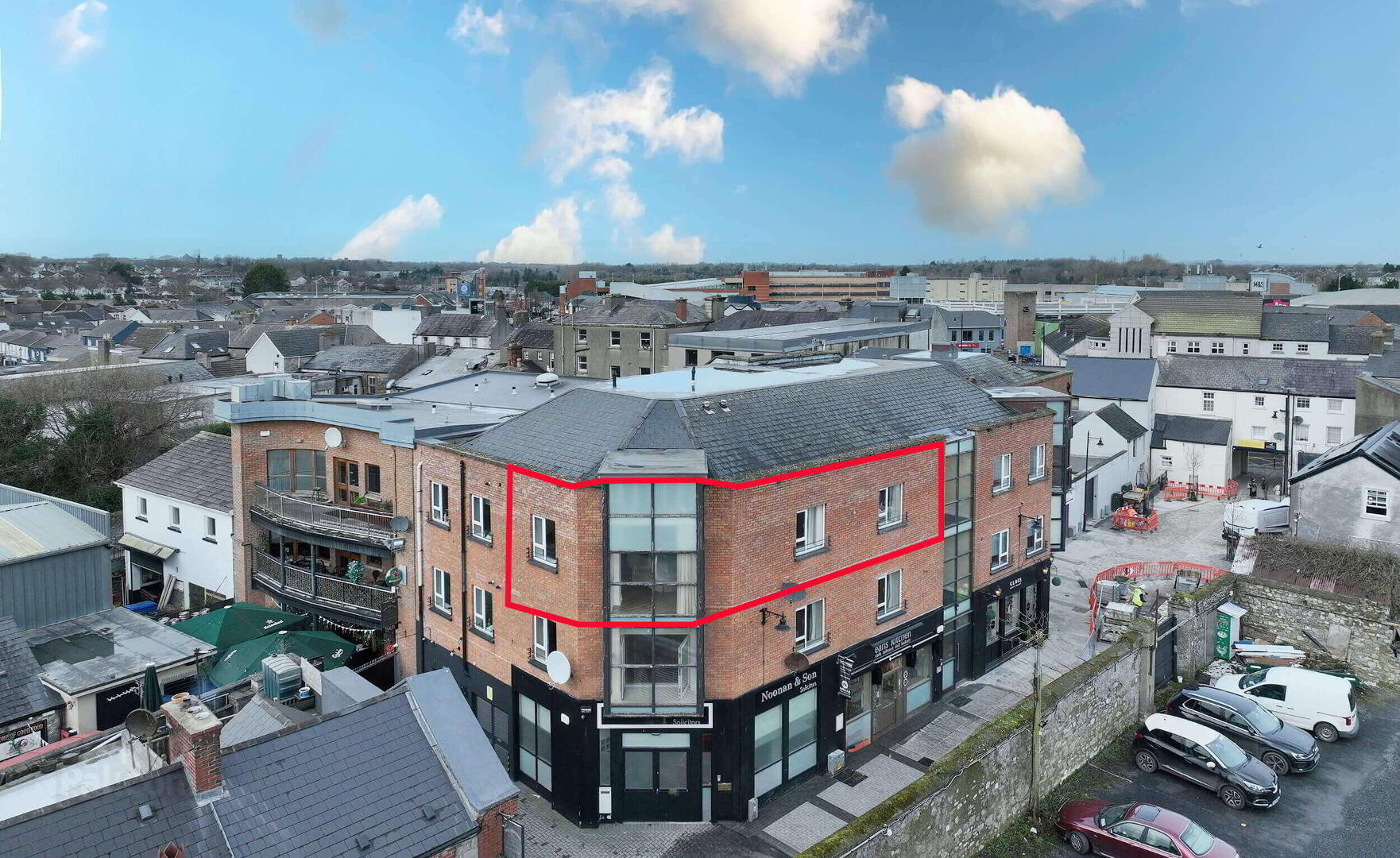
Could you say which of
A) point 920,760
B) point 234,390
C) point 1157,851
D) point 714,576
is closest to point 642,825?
point 714,576

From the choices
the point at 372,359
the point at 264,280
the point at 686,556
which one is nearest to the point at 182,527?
the point at 686,556

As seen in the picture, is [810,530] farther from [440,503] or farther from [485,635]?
[440,503]

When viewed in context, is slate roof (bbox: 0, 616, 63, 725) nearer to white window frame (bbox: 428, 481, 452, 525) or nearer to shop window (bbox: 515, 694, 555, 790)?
white window frame (bbox: 428, 481, 452, 525)

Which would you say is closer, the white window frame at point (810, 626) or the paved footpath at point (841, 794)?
the paved footpath at point (841, 794)

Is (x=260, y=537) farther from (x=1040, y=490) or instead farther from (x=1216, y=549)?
(x=1216, y=549)

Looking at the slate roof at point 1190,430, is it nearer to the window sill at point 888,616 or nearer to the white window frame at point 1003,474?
the white window frame at point 1003,474

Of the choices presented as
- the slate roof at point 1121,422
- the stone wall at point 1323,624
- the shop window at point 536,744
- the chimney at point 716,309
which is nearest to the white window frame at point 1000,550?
the stone wall at point 1323,624
